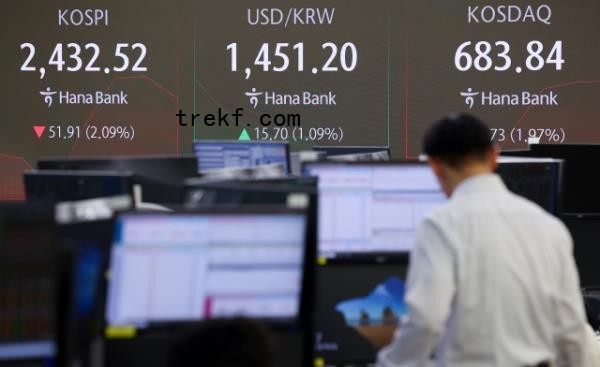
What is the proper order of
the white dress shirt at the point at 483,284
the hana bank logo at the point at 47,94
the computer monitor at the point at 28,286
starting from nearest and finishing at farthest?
the computer monitor at the point at 28,286 → the white dress shirt at the point at 483,284 → the hana bank logo at the point at 47,94

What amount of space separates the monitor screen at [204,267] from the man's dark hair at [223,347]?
81cm

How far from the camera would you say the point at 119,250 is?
8.75 feet

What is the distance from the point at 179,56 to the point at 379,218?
4.81m

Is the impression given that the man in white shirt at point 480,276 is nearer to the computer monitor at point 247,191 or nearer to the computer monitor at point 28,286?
the computer monitor at point 247,191

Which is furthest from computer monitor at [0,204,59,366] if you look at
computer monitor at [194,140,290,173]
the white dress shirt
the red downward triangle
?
the red downward triangle

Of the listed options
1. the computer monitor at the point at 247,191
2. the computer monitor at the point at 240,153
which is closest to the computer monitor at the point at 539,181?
the computer monitor at the point at 247,191

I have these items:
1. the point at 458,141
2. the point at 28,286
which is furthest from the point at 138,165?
the point at 28,286

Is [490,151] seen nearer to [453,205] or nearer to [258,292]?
[453,205]

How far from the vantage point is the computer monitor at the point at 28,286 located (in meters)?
2.30

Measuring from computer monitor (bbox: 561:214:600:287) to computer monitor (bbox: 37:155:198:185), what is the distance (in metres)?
1.85

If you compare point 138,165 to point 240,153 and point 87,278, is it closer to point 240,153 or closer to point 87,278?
point 240,153

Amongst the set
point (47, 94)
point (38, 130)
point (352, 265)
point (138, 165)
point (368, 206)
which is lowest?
point (352, 265)

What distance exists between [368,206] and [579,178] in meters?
2.26

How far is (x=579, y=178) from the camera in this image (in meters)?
5.52
